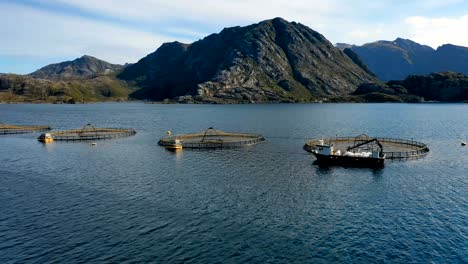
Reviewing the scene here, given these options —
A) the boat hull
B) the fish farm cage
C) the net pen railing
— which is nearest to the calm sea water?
the boat hull

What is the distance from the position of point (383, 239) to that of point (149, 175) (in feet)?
210

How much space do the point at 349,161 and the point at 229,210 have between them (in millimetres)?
58653

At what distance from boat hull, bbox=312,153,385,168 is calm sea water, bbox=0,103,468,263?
394cm

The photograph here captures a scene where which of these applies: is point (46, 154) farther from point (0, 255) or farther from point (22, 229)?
point (0, 255)

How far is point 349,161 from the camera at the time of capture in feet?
394

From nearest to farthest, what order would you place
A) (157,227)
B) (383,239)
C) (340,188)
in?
(383,239) → (157,227) → (340,188)

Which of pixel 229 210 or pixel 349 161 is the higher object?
pixel 349 161

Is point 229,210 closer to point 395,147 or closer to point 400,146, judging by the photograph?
point 395,147

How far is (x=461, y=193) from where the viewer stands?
283ft

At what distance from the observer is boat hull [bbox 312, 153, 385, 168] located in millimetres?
116312

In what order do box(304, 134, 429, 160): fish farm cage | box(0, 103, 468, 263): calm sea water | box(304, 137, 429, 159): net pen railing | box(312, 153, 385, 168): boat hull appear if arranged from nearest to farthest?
box(0, 103, 468, 263): calm sea water
box(312, 153, 385, 168): boat hull
box(304, 137, 429, 159): net pen railing
box(304, 134, 429, 160): fish farm cage

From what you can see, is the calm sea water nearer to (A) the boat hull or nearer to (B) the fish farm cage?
(A) the boat hull

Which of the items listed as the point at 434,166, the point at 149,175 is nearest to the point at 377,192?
the point at 434,166

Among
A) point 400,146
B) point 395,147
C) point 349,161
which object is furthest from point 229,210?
point 400,146
